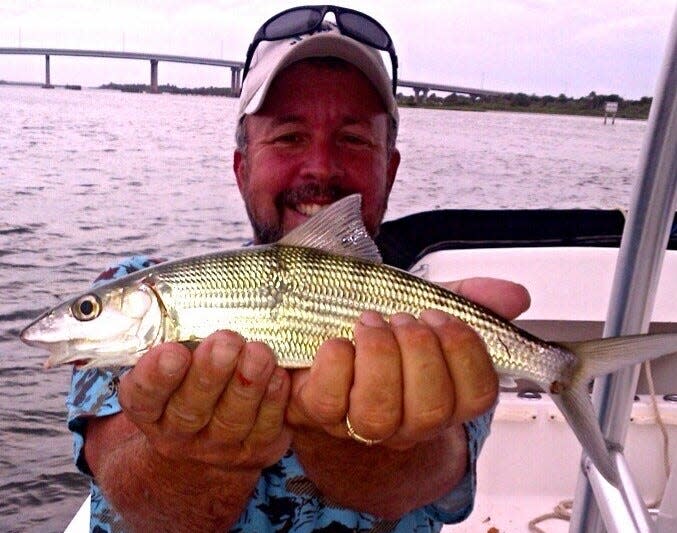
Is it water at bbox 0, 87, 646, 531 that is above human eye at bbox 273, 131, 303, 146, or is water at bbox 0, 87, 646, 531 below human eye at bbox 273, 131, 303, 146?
below

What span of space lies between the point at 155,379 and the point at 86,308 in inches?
21.5

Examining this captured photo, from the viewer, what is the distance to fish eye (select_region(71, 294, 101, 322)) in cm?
256

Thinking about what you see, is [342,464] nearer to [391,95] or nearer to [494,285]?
[494,285]

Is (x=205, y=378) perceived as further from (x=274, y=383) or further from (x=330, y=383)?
(x=330, y=383)

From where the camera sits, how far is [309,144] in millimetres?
3957

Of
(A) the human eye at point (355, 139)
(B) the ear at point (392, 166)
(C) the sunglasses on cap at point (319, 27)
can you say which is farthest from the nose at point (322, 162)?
(C) the sunglasses on cap at point (319, 27)

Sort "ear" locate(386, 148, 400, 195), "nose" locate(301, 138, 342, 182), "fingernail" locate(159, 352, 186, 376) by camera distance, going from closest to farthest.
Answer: "fingernail" locate(159, 352, 186, 376) < "nose" locate(301, 138, 342, 182) < "ear" locate(386, 148, 400, 195)

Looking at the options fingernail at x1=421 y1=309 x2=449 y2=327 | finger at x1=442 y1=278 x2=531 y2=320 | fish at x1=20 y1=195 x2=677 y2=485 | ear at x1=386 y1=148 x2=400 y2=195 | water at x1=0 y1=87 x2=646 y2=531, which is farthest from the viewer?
water at x1=0 y1=87 x2=646 y2=531

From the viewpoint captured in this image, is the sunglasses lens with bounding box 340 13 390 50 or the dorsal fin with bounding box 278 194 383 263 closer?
the dorsal fin with bounding box 278 194 383 263

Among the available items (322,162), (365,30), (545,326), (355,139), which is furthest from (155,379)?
(545,326)

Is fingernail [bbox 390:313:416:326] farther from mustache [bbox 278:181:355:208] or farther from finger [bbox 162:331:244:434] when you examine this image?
mustache [bbox 278:181:355:208]

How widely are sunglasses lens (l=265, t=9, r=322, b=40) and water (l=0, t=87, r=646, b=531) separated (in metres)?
2.04

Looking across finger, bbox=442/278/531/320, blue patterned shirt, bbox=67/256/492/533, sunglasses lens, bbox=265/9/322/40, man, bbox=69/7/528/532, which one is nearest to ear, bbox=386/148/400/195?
man, bbox=69/7/528/532

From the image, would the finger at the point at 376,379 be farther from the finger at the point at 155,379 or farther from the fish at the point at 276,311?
the finger at the point at 155,379
